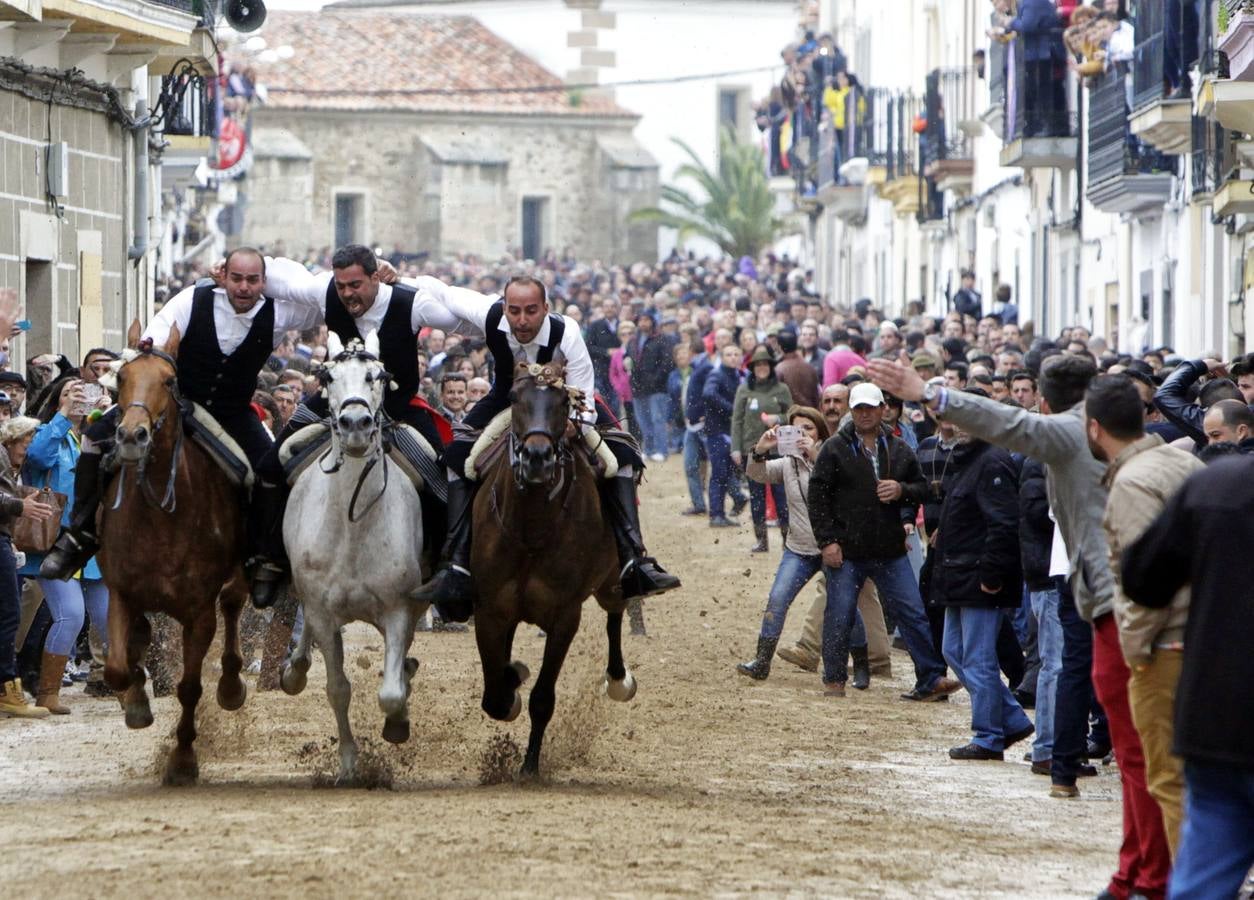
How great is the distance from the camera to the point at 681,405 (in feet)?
98.4

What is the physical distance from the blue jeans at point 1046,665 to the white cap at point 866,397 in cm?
250

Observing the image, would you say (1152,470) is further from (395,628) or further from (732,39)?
(732,39)

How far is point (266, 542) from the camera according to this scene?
10.4 m

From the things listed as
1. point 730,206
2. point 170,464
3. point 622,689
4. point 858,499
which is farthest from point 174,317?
point 730,206

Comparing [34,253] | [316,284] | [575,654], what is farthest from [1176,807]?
[34,253]

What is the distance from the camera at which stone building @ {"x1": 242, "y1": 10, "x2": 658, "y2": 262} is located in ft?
249

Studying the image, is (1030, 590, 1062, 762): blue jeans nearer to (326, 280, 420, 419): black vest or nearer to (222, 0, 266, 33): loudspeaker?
(326, 280, 420, 419): black vest

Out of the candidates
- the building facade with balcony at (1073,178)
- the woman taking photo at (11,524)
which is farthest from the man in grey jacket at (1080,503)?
the building facade with balcony at (1073,178)

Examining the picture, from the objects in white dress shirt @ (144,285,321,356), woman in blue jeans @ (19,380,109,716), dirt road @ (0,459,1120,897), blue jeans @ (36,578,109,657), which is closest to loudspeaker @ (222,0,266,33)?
dirt road @ (0,459,1120,897)

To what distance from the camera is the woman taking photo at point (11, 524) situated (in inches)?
451

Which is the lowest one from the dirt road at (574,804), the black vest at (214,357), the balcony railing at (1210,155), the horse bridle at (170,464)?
the dirt road at (574,804)

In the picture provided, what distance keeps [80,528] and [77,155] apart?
408 inches

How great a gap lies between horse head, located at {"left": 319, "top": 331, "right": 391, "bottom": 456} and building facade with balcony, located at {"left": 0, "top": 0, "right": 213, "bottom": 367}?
7.80m

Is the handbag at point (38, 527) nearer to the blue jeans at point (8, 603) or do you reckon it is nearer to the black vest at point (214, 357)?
the blue jeans at point (8, 603)
